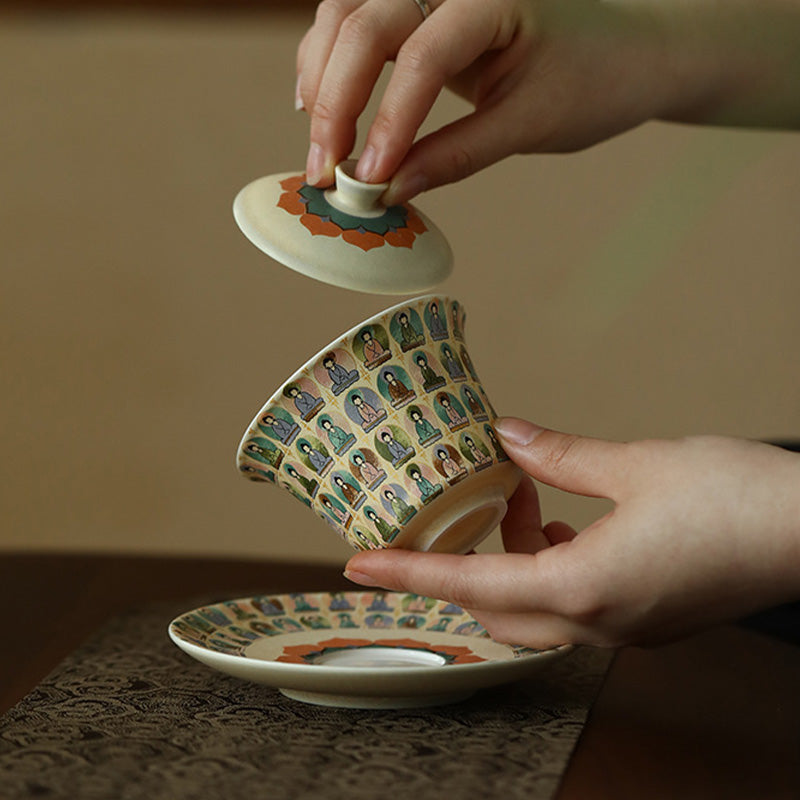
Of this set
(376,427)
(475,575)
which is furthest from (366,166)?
(475,575)

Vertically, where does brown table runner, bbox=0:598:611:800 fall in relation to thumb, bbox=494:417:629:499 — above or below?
below

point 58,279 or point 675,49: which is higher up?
point 675,49

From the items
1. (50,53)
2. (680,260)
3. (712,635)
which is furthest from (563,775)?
(50,53)

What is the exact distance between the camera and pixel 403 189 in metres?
0.87

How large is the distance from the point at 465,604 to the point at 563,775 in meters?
0.18

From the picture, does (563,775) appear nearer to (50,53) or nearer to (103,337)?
(103,337)

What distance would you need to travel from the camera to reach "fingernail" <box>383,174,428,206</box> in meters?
0.85

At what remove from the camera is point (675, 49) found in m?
1.21

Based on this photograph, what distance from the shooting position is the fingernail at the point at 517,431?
79 cm

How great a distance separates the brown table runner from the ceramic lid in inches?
11.1

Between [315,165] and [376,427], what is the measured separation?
212 millimetres

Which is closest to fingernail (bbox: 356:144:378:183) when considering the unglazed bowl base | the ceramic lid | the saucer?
the ceramic lid

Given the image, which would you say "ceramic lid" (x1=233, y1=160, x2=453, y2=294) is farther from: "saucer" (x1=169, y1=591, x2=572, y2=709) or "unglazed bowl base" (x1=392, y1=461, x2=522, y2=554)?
"saucer" (x1=169, y1=591, x2=572, y2=709)

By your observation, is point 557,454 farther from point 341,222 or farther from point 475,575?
point 341,222
